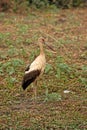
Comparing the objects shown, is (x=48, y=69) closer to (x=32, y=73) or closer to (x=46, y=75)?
(x=46, y=75)

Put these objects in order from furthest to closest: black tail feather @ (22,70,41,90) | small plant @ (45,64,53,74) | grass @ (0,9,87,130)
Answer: small plant @ (45,64,53,74) → black tail feather @ (22,70,41,90) → grass @ (0,9,87,130)

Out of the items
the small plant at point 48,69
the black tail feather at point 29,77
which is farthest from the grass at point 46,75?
the black tail feather at point 29,77

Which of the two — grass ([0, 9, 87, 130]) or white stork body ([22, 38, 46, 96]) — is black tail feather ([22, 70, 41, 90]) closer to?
white stork body ([22, 38, 46, 96])

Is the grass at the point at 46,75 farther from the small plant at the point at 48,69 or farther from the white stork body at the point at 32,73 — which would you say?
the white stork body at the point at 32,73

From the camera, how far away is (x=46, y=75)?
9484 mm

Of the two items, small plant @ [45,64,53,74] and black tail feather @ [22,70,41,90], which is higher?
black tail feather @ [22,70,41,90]

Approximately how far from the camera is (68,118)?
720 cm

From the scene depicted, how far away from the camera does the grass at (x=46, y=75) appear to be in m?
7.17

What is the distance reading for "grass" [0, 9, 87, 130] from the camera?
23.5ft

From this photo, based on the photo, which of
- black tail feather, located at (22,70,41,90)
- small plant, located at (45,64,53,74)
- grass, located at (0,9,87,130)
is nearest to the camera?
grass, located at (0,9,87,130)

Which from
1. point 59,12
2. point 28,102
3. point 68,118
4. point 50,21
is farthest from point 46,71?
point 59,12

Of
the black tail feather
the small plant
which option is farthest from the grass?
the black tail feather

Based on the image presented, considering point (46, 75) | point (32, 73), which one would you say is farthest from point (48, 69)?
point (32, 73)

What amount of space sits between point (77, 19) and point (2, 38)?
401cm
